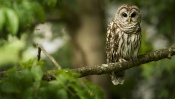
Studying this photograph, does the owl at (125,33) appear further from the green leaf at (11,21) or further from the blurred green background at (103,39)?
the blurred green background at (103,39)

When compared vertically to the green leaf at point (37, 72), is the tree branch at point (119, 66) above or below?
below

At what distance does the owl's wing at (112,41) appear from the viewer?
443cm

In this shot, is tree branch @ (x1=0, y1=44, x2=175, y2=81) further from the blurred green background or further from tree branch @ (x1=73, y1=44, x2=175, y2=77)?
the blurred green background

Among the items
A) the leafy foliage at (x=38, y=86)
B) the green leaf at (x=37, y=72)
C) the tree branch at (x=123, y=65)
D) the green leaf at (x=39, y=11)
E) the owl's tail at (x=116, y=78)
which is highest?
the green leaf at (x=37, y=72)

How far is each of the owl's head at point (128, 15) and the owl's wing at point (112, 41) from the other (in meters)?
0.09

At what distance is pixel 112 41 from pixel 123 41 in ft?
0.41

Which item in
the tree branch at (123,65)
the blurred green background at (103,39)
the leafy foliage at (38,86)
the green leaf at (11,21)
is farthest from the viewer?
the blurred green background at (103,39)

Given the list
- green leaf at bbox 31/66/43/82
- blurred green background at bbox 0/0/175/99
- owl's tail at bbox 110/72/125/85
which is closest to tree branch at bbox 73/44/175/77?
green leaf at bbox 31/66/43/82

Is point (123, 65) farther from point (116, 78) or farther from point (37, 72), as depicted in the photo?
point (37, 72)

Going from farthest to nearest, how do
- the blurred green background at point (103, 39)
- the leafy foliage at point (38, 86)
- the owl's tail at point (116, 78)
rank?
the blurred green background at point (103, 39)
the owl's tail at point (116, 78)
the leafy foliage at point (38, 86)

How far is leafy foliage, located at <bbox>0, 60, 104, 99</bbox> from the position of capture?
6.80 ft

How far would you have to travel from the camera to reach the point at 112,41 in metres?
4.45

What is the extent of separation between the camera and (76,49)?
25.2ft

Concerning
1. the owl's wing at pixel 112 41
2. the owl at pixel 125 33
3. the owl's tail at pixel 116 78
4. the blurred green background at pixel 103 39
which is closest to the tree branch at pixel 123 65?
the owl at pixel 125 33
